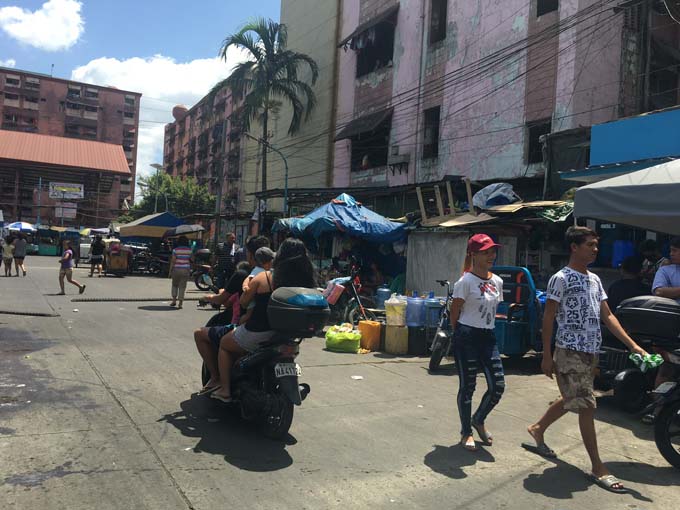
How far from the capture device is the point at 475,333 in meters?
4.54

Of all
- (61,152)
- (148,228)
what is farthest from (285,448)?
(61,152)

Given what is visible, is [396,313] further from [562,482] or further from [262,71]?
[262,71]

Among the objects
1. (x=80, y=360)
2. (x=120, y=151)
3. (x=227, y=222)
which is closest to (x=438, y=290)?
(x=80, y=360)

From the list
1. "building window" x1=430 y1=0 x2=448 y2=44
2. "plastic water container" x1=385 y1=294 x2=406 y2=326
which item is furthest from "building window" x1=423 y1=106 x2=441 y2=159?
"plastic water container" x1=385 y1=294 x2=406 y2=326

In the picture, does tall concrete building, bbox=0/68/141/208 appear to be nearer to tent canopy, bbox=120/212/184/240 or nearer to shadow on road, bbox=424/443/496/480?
tent canopy, bbox=120/212/184/240

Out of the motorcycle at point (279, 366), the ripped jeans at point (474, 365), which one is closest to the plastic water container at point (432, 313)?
the ripped jeans at point (474, 365)

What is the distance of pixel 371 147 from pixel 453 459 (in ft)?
68.4

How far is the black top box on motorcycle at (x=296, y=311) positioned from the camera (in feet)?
14.1

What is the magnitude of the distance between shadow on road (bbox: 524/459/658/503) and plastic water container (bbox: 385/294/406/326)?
4.74 meters

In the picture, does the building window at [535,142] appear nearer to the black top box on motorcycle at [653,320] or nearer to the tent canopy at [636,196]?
the tent canopy at [636,196]

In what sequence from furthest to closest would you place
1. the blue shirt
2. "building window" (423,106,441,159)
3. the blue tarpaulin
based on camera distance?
"building window" (423,106,441,159), the blue tarpaulin, the blue shirt

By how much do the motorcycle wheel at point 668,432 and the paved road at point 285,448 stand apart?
13 centimetres

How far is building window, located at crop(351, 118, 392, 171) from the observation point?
2330 centimetres

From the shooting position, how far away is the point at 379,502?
11.4 ft
